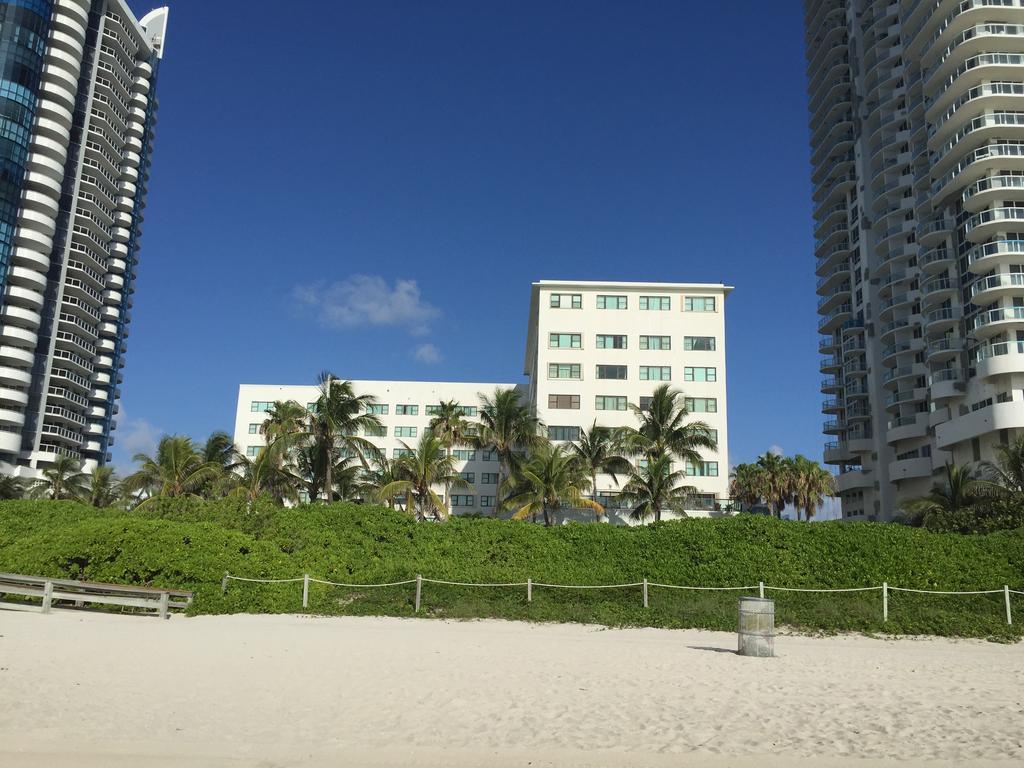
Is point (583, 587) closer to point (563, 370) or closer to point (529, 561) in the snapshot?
point (529, 561)

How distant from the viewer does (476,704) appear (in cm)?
951

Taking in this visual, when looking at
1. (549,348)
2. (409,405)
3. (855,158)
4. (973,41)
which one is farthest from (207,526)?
(855,158)

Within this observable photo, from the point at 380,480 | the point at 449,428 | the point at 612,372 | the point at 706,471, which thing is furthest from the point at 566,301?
the point at 380,480

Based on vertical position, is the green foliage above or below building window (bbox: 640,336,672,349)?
below

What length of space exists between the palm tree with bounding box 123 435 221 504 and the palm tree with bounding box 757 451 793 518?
151 feet

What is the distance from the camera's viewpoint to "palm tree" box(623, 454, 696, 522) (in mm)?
47531

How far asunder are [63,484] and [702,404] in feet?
171

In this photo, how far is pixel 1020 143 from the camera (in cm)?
5600

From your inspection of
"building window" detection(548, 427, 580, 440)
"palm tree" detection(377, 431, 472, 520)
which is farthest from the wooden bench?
"building window" detection(548, 427, 580, 440)

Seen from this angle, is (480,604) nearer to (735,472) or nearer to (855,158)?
(735,472)

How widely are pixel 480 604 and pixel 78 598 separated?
10.7m

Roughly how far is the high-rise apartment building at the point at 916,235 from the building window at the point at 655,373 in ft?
63.2

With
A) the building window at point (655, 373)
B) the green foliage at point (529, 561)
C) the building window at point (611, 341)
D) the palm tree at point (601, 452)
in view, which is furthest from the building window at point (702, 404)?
the green foliage at point (529, 561)

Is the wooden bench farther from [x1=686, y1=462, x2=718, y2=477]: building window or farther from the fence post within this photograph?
[x1=686, y1=462, x2=718, y2=477]: building window
